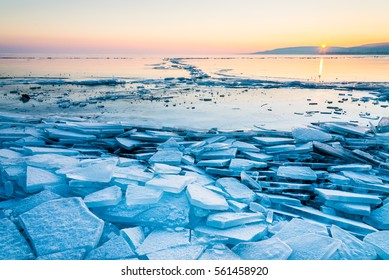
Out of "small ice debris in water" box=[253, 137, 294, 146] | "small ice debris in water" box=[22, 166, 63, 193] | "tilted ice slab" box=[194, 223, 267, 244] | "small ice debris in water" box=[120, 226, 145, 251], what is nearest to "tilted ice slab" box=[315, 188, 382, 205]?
"tilted ice slab" box=[194, 223, 267, 244]

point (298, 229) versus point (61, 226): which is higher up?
point (61, 226)

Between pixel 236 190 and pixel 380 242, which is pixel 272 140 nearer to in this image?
pixel 236 190

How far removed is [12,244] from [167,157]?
1919 millimetres

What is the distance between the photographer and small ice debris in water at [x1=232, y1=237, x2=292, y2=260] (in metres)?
1.98

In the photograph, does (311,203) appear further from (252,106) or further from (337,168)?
(252,106)

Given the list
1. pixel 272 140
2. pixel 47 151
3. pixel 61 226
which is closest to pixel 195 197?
pixel 61 226

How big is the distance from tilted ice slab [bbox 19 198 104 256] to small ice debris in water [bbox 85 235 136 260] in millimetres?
70

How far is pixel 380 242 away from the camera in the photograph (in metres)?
2.17

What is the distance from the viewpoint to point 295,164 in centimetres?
357

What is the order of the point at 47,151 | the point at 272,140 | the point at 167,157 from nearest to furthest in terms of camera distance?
the point at 167,157, the point at 47,151, the point at 272,140

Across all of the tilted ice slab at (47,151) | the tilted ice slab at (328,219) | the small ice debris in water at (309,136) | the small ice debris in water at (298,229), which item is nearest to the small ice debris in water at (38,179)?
the tilted ice slab at (47,151)

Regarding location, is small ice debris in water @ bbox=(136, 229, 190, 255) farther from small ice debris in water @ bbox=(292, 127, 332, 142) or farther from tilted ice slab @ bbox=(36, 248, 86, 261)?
small ice debris in water @ bbox=(292, 127, 332, 142)

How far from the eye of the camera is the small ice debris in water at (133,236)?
2.11 meters

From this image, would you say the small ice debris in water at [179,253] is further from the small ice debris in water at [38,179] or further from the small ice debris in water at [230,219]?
the small ice debris in water at [38,179]
